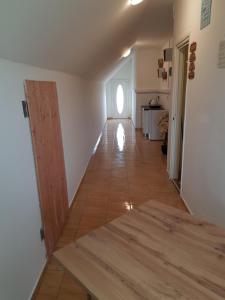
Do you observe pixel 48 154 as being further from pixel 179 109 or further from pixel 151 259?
pixel 179 109

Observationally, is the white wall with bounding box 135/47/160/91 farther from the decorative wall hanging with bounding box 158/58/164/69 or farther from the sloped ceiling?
the sloped ceiling

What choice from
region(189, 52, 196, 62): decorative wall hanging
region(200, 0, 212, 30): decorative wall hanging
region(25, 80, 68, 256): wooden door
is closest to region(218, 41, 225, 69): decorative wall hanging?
region(200, 0, 212, 30): decorative wall hanging

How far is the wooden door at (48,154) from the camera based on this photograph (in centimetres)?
169

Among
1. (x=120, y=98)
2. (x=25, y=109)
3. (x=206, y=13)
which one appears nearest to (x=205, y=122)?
(x=206, y=13)

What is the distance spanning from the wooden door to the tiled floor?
8.6 inches

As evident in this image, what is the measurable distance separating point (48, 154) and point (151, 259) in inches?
50.0

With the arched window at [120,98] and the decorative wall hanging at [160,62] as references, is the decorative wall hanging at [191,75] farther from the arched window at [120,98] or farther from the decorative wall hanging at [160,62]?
the arched window at [120,98]

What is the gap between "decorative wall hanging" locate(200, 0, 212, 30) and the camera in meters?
1.81

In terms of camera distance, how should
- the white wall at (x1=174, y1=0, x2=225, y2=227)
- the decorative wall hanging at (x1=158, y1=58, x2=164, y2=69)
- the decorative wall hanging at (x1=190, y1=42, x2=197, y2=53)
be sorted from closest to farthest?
the white wall at (x1=174, y1=0, x2=225, y2=227), the decorative wall hanging at (x1=190, y1=42, x2=197, y2=53), the decorative wall hanging at (x1=158, y1=58, x2=164, y2=69)

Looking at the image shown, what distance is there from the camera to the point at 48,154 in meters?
1.93

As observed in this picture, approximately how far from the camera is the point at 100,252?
1.07 m

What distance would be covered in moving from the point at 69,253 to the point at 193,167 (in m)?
1.66

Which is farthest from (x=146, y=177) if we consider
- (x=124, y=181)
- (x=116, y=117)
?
(x=116, y=117)

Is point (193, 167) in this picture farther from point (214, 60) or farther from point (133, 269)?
point (133, 269)
